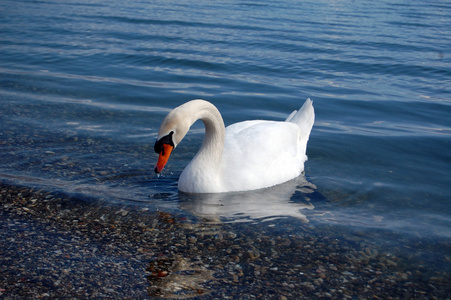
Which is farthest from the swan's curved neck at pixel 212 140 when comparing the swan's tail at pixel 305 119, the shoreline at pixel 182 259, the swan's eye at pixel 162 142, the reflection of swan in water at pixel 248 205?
the swan's tail at pixel 305 119

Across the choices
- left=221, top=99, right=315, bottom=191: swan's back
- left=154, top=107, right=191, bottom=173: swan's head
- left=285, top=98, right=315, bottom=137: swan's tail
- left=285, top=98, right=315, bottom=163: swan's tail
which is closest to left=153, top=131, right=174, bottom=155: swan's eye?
left=154, top=107, right=191, bottom=173: swan's head

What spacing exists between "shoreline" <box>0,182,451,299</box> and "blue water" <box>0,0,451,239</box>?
0.40 meters

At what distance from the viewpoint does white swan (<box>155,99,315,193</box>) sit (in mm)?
6084

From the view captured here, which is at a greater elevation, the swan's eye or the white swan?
the swan's eye

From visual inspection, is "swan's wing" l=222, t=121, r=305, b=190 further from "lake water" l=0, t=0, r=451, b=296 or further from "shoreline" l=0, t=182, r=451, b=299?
"shoreline" l=0, t=182, r=451, b=299

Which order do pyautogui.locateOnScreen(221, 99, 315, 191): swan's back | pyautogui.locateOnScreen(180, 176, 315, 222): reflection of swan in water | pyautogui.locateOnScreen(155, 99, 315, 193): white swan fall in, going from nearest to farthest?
pyautogui.locateOnScreen(180, 176, 315, 222): reflection of swan in water, pyautogui.locateOnScreen(155, 99, 315, 193): white swan, pyautogui.locateOnScreen(221, 99, 315, 191): swan's back

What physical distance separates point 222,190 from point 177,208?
29.8 inches

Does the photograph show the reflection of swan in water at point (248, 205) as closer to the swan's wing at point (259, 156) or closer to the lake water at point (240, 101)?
the lake water at point (240, 101)

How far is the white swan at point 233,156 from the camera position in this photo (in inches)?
240

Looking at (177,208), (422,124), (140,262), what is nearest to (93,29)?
(422,124)

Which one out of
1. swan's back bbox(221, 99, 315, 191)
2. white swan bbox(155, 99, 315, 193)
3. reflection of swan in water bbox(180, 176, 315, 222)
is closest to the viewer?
reflection of swan in water bbox(180, 176, 315, 222)

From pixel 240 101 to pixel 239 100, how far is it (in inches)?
3.1

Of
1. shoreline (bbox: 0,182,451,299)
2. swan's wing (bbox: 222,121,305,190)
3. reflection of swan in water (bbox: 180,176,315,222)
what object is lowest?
shoreline (bbox: 0,182,451,299)

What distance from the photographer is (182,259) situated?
4609mm
